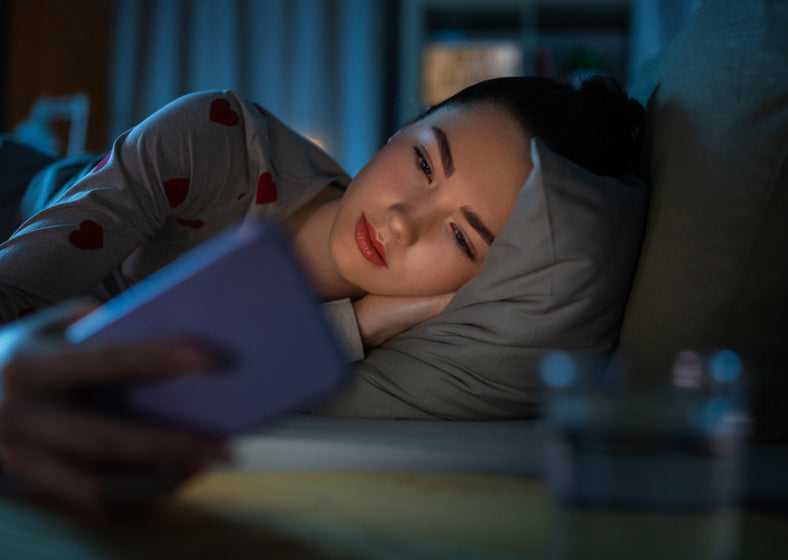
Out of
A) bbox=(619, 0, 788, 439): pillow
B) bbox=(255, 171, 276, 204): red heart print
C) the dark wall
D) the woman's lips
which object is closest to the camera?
bbox=(619, 0, 788, 439): pillow

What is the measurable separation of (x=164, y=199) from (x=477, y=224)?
18.1 inches

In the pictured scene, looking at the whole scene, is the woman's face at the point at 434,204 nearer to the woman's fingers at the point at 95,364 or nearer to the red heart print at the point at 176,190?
the red heart print at the point at 176,190

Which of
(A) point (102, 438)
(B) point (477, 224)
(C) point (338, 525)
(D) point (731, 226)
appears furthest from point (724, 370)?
(B) point (477, 224)

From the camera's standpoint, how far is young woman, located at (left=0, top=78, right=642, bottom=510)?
0.91m

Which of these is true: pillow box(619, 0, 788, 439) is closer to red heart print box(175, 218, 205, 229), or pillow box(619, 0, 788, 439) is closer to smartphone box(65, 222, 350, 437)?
smartphone box(65, 222, 350, 437)

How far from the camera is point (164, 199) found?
1.03 metres

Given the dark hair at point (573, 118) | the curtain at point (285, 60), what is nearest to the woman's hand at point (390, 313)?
the dark hair at point (573, 118)

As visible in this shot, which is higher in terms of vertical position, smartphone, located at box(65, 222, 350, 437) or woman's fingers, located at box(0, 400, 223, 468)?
smartphone, located at box(65, 222, 350, 437)

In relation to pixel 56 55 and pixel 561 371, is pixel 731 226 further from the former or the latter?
pixel 56 55

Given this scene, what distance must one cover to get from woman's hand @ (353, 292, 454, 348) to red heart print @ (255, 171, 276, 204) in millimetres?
216

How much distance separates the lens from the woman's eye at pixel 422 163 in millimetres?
979

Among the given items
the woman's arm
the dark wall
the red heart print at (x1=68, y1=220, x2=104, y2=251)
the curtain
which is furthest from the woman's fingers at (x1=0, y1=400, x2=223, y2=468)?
the dark wall

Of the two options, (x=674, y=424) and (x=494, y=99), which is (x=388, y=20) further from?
(x=674, y=424)

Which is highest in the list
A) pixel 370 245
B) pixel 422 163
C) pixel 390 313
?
pixel 422 163
